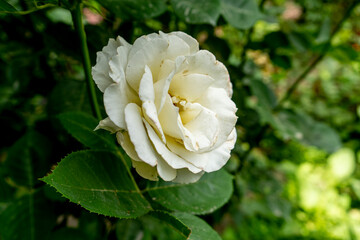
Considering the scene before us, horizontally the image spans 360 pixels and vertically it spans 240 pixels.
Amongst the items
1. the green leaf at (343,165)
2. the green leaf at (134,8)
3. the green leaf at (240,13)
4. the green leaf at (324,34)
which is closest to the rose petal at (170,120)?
the green leaf at (134,8)

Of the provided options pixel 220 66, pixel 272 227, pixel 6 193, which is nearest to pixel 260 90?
pixel 220 66

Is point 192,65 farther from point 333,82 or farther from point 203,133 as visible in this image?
point 333,82

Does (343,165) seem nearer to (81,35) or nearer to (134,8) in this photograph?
(134,8)

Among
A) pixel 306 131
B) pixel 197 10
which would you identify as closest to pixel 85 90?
pixel 197 10

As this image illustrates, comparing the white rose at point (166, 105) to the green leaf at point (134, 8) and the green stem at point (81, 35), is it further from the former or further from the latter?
the green leaf at point (134, 8)

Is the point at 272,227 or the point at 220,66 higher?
the point at 220,66
